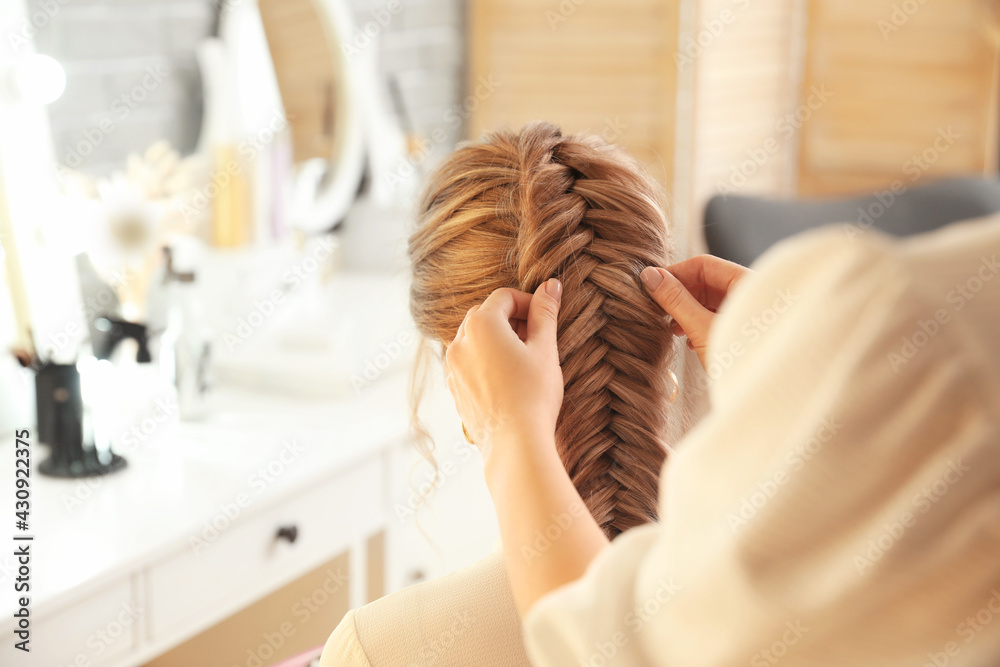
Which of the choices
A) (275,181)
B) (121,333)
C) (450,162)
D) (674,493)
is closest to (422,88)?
(275,181)

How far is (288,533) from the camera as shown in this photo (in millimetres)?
1360

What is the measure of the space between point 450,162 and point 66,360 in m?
0.73

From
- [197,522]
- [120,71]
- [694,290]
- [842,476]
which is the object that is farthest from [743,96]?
[842,476]

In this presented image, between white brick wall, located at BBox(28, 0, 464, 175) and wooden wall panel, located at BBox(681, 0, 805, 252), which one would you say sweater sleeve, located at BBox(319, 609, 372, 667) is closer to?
white brick wall, located at BBox(28, 0, 464, 175)

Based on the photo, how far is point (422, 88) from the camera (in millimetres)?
2324

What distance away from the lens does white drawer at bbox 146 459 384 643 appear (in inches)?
47.5

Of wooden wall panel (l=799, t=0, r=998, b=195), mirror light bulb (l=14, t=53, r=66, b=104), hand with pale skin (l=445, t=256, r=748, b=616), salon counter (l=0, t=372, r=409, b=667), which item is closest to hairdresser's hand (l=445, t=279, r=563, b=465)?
hand with pale skin (l=445, t=256, r=748, b=616)

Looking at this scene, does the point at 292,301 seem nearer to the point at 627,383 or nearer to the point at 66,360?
the point at 66,360

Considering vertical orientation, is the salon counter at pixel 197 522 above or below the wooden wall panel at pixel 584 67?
below

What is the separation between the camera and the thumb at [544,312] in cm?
77

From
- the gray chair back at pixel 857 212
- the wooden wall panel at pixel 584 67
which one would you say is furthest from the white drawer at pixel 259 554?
the wooden wall panel at pixel 584 67

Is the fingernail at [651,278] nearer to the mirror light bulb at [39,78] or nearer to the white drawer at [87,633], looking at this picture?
the white drawer at [87,633]

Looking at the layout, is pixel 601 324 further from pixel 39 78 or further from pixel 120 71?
pixel 120 71

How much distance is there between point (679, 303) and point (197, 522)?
709 millimetres
